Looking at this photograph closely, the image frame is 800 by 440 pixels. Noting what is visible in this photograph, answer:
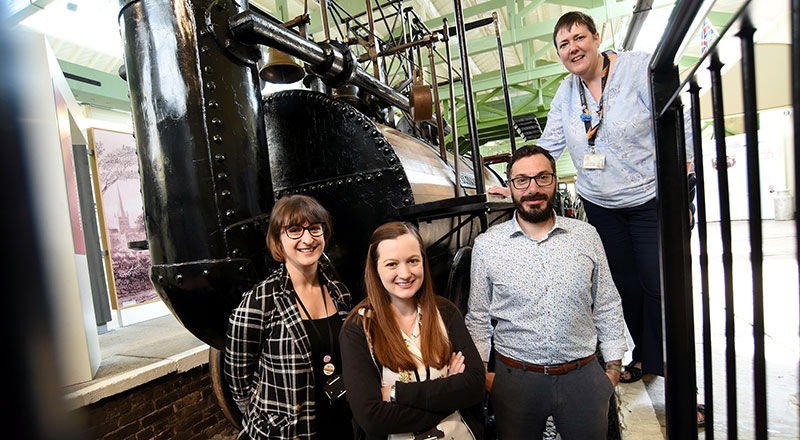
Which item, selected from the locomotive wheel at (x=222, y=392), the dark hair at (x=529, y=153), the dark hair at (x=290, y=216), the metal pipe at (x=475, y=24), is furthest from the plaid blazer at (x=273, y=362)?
the metal pipe at (x=475, y=24)

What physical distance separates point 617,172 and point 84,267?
11.5 feet

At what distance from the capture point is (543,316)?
1.85m

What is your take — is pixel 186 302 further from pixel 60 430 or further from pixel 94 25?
pixel 94 25

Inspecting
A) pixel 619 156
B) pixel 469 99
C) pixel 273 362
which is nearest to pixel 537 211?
pixel 619 156

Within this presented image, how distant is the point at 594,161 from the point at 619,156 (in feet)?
0.39

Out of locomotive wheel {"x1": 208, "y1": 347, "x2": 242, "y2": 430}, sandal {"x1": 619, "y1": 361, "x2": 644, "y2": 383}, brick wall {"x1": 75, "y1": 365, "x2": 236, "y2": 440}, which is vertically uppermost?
locomotive wheel {"x1": 208, "y1": 347, "x2": 242, "y2": 430}

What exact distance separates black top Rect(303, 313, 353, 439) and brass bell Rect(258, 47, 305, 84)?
1.39m

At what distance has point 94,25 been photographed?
18.1 feet

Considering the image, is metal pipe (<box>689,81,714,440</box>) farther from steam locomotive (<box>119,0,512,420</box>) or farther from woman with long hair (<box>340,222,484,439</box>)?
steam locomotive (<box>119,0,512,420</box>)

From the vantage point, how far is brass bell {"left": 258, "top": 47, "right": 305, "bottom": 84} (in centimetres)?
244

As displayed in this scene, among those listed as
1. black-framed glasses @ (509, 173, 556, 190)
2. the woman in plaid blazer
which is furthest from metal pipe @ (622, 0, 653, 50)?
the woman in plaid blazer

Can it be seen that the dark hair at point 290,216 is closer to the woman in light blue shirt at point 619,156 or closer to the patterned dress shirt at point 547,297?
the patterned dress shirt at point 547,297

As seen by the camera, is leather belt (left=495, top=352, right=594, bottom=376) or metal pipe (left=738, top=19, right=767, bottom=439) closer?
metal pipe (left=738, top=19, right=767, bottom=439)

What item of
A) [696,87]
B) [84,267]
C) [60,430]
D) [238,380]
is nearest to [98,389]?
[84,267]
